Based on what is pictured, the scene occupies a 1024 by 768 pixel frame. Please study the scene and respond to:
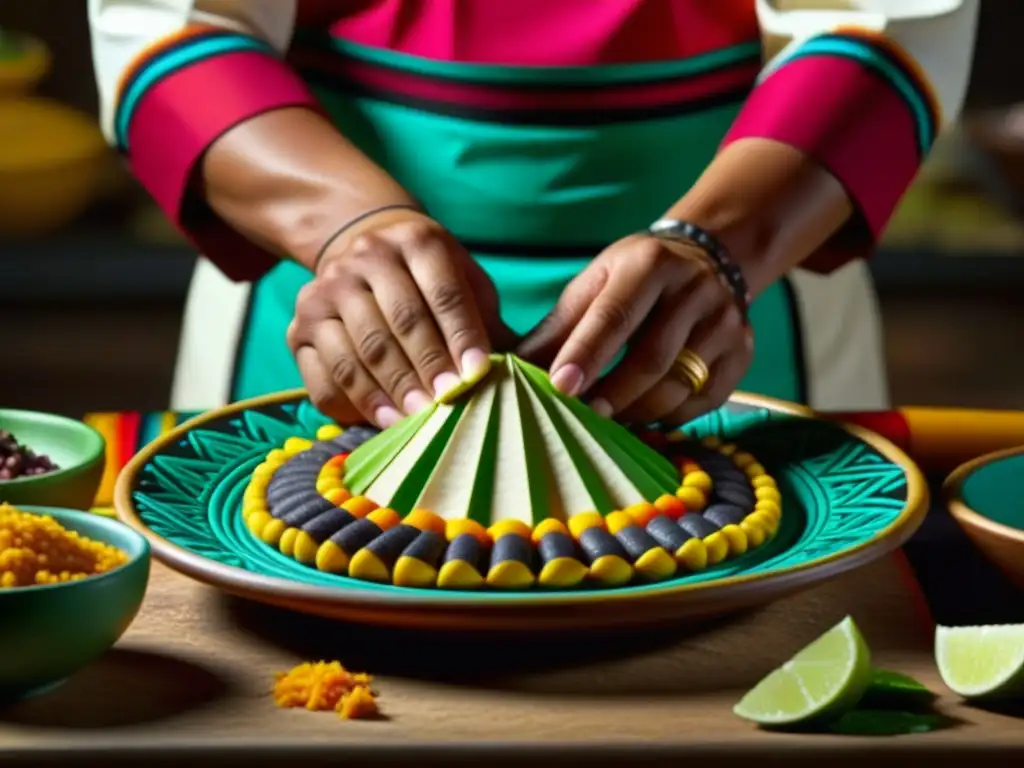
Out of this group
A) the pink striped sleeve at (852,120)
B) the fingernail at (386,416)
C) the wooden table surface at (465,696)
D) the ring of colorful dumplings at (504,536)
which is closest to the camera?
the wooden table surface at (465,696)

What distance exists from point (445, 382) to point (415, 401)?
0.04m

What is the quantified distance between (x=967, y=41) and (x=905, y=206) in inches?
55.8

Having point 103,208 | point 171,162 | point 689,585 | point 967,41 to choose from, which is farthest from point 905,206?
point 689,585

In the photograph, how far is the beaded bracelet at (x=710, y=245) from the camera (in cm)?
118

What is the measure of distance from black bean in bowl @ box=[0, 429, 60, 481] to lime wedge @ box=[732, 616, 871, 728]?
0.43 metres

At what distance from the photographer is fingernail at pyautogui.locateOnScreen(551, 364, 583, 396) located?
1043 millimetres

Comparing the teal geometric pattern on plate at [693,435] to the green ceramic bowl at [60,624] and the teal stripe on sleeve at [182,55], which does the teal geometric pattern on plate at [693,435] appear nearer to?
the green ceramic bowl at [60,624]

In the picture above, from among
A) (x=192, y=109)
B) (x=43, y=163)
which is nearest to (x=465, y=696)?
(x=192, y=109)

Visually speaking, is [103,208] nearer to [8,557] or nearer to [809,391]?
[809,391]

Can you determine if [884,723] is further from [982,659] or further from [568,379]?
[568,379]

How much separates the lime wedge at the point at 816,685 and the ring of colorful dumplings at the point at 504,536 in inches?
4.2

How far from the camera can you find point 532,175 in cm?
138

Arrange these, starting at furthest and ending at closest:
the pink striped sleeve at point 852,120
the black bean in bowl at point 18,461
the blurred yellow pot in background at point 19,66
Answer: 1. the blurred yellow pot in background at point 19,66
2. the pink striped sleeve at point 852,120
3. the black bean in bowl at point 18,461

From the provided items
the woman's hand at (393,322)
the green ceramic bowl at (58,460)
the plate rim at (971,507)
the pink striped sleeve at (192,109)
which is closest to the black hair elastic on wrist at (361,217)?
the woman's hand at (393,322)
